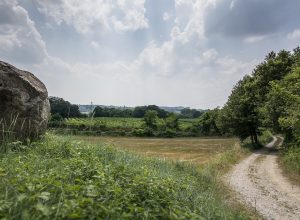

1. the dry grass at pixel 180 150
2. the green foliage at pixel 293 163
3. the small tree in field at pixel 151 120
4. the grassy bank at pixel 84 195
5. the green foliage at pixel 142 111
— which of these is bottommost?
the dry grass at pixel 180 150

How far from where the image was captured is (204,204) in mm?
7730

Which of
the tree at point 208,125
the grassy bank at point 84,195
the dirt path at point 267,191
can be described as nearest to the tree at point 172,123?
the tree at point 208,125

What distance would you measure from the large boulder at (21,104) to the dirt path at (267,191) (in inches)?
267

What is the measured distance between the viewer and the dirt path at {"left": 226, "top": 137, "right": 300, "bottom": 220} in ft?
48.9

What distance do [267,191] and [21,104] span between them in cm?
1469

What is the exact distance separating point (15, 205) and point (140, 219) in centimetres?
176

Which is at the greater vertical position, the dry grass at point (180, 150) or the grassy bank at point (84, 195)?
the grassy bank at point (84, 195)

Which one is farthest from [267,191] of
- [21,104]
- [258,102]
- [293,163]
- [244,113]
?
[244,113]

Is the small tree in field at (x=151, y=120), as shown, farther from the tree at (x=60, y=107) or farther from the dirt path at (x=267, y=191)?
the tree at (x=60, y=107)

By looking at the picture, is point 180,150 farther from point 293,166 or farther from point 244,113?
point 293,166

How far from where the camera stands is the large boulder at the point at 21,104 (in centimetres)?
1030

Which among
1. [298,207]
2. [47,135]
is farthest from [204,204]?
[298,207]

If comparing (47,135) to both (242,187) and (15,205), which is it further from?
(242,187)

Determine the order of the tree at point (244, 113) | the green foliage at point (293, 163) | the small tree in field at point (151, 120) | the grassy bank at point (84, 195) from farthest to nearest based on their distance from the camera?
1. the small tree in field at point (151, 120)
2. the tree at point (244, 113)
3. the green foliage at point (293, 163)
4. the grassy bank at point (84, 195)
